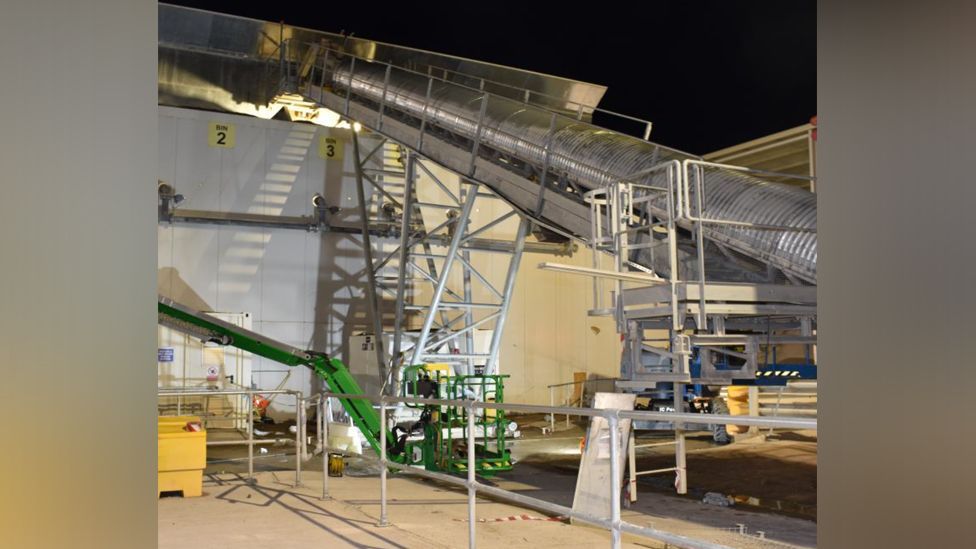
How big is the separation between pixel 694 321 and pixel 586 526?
107 inches

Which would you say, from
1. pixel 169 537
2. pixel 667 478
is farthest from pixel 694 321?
pixel 169 537

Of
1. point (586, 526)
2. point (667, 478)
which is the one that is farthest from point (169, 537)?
point (667, 478)

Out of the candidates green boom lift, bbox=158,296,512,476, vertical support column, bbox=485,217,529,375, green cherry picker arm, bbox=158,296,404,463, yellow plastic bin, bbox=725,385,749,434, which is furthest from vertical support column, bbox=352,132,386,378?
yellow plastic bin, bbox=725,385,749,434

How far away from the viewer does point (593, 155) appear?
1138 cm

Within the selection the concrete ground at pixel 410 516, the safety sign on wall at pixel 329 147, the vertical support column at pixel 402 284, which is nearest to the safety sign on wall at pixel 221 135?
the safety sign on wall at pixel 329 147

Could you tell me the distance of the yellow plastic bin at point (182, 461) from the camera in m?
10.6

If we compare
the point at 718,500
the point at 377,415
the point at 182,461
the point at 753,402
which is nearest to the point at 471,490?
the point at 718,500
